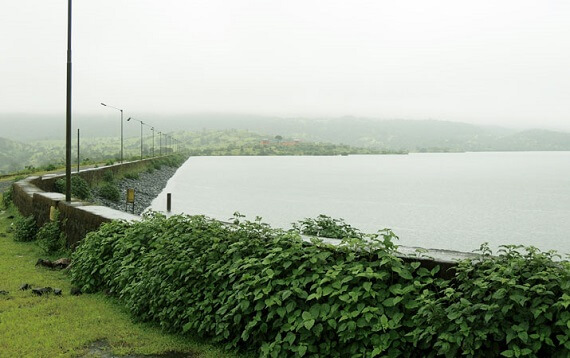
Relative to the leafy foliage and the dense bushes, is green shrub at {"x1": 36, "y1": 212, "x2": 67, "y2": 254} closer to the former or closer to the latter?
the dense bushes

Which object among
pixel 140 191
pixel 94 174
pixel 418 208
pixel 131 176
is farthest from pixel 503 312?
pixel 131 176

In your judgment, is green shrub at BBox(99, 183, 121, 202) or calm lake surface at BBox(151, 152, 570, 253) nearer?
green shrub at BBox(99, 183, 121, 202)

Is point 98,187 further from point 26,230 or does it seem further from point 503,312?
point 503,312

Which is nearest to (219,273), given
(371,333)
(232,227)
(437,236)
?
(232,227)

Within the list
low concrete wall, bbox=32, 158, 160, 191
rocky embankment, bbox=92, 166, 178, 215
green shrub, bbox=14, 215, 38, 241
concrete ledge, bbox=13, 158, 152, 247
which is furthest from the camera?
rocky embankment, bbox=92, 166, 178, 215

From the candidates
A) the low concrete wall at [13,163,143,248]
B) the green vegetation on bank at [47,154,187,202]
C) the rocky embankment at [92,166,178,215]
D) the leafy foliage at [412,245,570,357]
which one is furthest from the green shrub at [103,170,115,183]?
the leafy foliage at [412,245,570,357]

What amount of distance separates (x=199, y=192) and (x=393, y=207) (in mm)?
25103

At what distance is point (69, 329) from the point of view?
24.2 ft

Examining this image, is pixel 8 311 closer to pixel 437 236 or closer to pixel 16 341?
pixel 16 341

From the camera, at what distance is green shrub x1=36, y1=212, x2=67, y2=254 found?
43.6ft

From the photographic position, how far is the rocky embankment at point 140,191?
1403 inches

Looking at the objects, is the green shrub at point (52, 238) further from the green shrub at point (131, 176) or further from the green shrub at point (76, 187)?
the green shrub at point (131, 176)

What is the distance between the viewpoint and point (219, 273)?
6.69 meters

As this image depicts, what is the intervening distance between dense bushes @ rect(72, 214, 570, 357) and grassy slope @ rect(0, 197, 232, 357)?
0.89 feet
